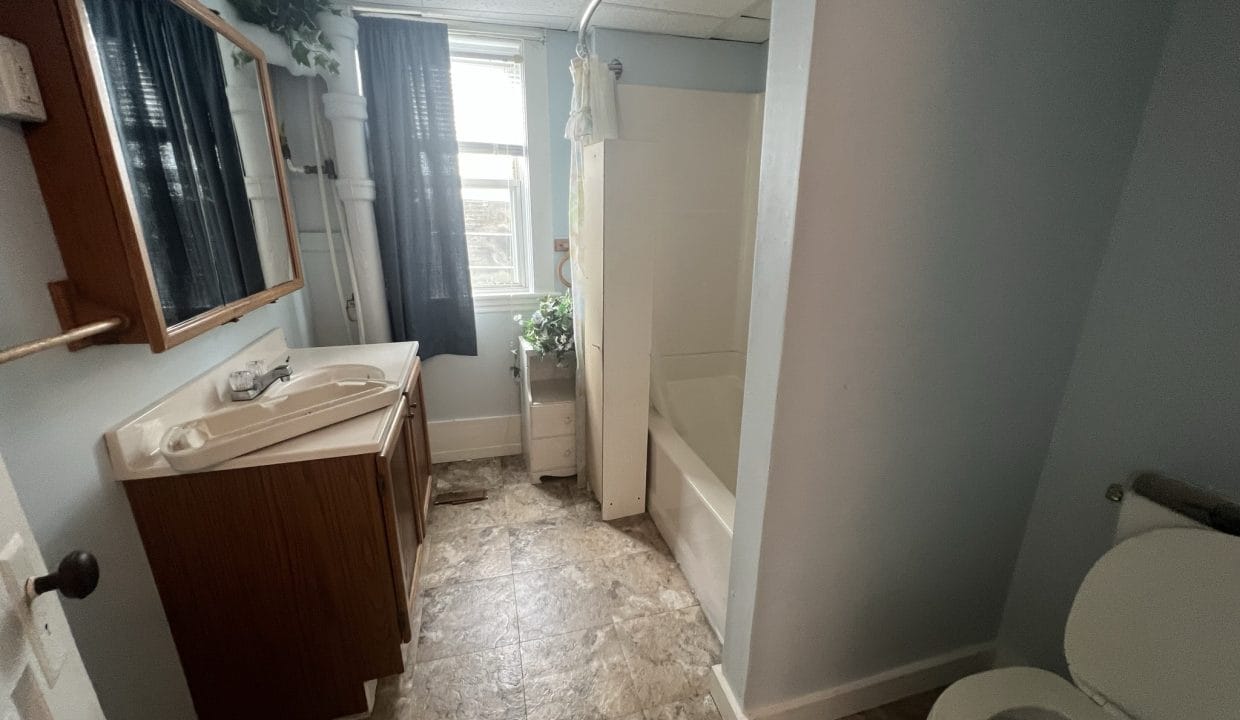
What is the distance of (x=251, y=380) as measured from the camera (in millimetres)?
1439

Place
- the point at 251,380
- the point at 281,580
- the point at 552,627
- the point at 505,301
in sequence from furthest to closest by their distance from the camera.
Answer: the point at 505,301 < the point at 552,627 < the point at 251,380 < the point at 281,580

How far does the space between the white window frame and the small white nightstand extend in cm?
31

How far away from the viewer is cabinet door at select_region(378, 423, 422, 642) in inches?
48.8

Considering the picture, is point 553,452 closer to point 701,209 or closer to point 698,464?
point 698,464

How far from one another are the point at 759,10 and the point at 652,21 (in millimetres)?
468

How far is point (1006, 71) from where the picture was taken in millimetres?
925

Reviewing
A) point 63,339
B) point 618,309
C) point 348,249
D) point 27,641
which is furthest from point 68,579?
point 348,249

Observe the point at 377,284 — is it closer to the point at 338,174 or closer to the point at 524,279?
the point at 338,174

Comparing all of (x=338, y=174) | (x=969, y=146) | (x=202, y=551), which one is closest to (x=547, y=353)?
(x=338, y=174)

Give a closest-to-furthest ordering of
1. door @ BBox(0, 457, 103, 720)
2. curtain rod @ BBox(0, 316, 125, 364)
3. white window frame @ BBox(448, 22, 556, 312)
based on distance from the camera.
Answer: door @ BBox(0, 457, 103, 720) → curtain rod @ BBox(0, 316, 125, 364) → white window frame @ BBox(448, 22, 556, 312)

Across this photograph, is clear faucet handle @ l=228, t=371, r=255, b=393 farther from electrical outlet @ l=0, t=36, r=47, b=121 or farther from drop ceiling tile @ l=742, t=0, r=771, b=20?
drop ceiling tile @ l=742, t=0, r=771, b=20

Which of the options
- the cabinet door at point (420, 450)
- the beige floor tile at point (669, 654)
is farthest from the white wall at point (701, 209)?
the beige floor tile at point (669, 654)

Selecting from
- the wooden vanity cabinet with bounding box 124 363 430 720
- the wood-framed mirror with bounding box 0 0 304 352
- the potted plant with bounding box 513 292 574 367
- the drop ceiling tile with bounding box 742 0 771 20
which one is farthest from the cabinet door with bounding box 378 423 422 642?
the drop ceiling tile with bounding box 742 0 771 20

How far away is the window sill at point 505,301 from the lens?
2543mm
